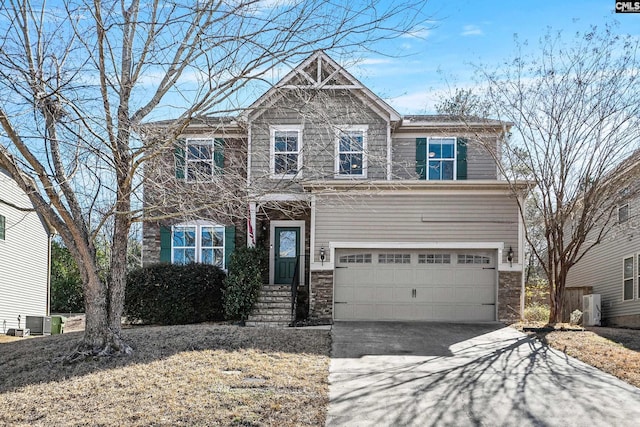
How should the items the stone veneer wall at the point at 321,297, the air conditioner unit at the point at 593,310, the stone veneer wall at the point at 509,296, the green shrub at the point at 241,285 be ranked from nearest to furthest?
the green shrub at the point at 241,285
the stone veneer wall at the point at 509,296
the stone veneer wall at the point at 321,297
the air conditioner unit at the point at 593,310

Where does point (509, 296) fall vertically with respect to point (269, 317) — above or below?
above

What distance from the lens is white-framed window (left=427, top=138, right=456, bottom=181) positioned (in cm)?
1964

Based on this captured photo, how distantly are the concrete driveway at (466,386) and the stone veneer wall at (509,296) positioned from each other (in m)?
2.74

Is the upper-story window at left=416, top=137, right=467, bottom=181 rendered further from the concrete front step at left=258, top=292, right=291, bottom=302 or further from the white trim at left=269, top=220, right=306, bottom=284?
the concrete front step at left=258, top=292, right=291, bottom=302

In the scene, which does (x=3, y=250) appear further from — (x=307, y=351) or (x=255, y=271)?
(x=307, y=351)

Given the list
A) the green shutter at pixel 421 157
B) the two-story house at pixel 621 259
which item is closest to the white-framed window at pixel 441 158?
the green shutter at pixel 421 157

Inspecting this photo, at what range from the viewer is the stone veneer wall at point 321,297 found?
1717 cm

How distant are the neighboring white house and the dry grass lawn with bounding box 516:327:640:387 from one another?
1430 cm

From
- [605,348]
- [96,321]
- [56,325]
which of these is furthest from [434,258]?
[56,325]

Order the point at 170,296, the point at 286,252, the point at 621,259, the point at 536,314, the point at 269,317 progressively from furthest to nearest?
the point at 536,314, the point at 621,259, the point at 286,252, the point at 170,296, the point at 269,317

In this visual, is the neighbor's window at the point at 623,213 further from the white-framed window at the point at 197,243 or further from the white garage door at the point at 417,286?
the white-framed window at the point at 197,243

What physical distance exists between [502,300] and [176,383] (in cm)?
1005

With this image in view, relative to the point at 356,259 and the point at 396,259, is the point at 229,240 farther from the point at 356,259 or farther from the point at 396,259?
the point at 396,259

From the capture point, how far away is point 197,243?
1972 centimetres
